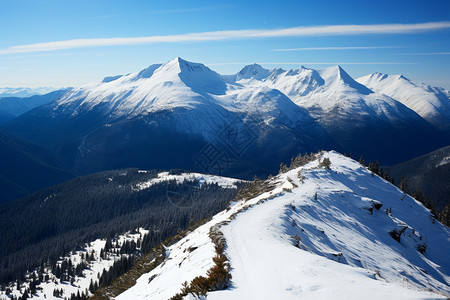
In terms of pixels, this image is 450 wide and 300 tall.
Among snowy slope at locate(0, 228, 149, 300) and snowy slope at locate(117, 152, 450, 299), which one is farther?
snowy slope at locate(0, 228, 149, 300)

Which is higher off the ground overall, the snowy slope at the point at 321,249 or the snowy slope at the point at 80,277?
the snowy slope at the point at 321,249

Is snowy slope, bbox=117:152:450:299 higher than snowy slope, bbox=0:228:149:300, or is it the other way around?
snowy slope, bbox=117:152:450:299

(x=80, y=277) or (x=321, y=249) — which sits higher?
(x=321, y=249)

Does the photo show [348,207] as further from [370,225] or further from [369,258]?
[369,258]

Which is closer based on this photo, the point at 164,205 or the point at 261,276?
the point at 261,276

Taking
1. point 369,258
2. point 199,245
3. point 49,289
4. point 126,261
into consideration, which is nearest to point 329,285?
point 199,245

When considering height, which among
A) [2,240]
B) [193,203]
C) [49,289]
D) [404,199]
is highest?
[404,199]

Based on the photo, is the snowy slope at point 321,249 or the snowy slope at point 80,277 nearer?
the snowy slope at point 321,249

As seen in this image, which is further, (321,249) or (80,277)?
(80,277)
